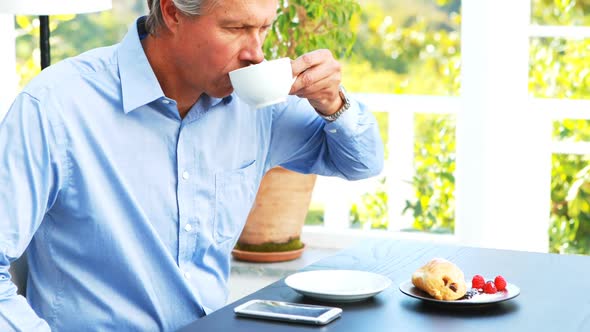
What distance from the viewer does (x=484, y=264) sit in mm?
1938

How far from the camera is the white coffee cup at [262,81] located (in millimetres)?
1687

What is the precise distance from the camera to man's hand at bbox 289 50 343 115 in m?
1.83

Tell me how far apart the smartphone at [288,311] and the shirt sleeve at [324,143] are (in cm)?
48

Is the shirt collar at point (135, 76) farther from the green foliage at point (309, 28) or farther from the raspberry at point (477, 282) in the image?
the green foliage at point (309, 28)

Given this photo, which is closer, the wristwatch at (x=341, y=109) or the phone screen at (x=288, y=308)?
the phone screen at (x=288, y=308)

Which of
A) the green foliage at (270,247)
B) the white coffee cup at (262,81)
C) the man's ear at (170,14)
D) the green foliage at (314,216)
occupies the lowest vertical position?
the green foliage at (314,216)

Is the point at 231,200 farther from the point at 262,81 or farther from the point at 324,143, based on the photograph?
the point at 262,81

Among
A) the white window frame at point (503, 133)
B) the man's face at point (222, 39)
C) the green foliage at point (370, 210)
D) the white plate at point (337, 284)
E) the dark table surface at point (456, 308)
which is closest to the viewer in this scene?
the dark table surface at point (456, 308)

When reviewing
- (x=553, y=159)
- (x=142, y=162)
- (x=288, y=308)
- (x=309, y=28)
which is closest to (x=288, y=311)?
(x=288, y=308)

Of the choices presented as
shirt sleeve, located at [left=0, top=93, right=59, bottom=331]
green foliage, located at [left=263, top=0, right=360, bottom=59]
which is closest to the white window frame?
green foliage, located at [left=263, top=0, right=360, bottom=59]

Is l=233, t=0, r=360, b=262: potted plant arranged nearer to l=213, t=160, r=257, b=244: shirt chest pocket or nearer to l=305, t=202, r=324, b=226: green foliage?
l=305, t=202, r=324, b=226: green foliage

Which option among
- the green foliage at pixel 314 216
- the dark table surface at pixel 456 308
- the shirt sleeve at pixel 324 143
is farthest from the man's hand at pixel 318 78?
the green foliage at pixel 314 216

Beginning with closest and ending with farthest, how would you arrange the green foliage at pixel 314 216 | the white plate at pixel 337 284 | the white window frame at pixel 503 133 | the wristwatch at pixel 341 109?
1. the white plate at pixel 337 284
2. the wristwatch at pixel 341 109
3. the white window frame at pixel 503 133
4. the green foliage at pixel 314 216

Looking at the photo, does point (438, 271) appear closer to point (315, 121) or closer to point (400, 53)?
point (315, 121)
